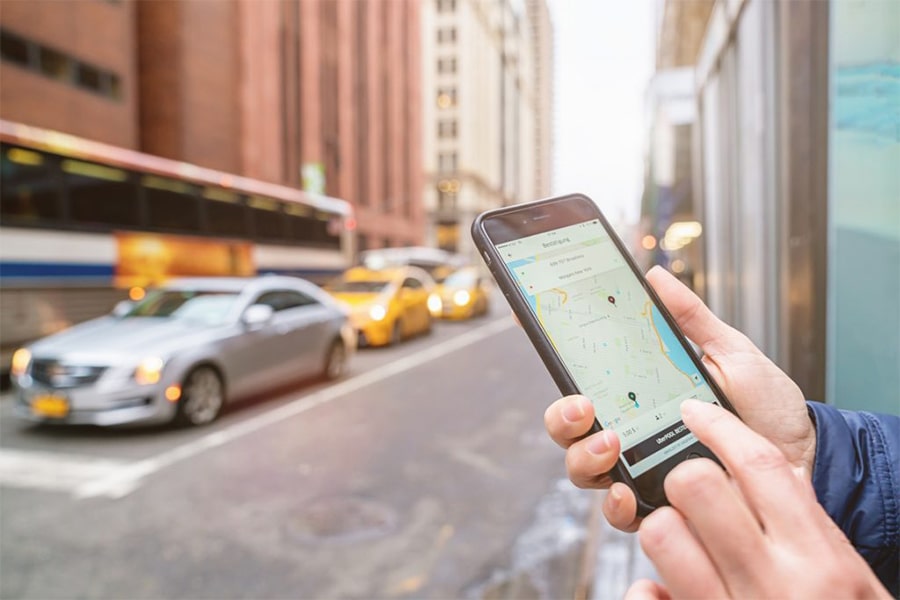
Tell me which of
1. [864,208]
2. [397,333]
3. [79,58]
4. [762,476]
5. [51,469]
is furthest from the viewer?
[79,58]

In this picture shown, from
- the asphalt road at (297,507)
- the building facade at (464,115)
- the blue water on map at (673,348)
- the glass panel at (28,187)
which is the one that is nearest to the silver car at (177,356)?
the asphalt road at (297,507)

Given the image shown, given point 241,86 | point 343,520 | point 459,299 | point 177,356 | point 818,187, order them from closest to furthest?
point 818,187, point 343,520, point 177,356, point 459,299, point 241,86

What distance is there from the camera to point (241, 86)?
31.1 metres

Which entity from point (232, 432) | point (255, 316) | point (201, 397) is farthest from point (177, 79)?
point (232, 432)

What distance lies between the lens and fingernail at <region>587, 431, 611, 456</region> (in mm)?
1181

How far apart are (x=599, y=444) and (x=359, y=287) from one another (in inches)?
535

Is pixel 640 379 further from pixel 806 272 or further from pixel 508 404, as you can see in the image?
pixel 508 404

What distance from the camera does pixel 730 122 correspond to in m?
5.89

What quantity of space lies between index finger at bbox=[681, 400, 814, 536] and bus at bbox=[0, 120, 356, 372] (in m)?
10.5

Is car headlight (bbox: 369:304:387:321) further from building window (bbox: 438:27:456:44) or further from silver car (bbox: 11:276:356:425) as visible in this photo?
building window (bbox: 438:27:456:44)

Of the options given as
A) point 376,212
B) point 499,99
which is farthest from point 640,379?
point 499,99

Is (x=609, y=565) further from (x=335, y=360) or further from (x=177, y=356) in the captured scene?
(x=335, y=360)

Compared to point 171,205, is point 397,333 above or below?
below

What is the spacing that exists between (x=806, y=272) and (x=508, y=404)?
520 cm
